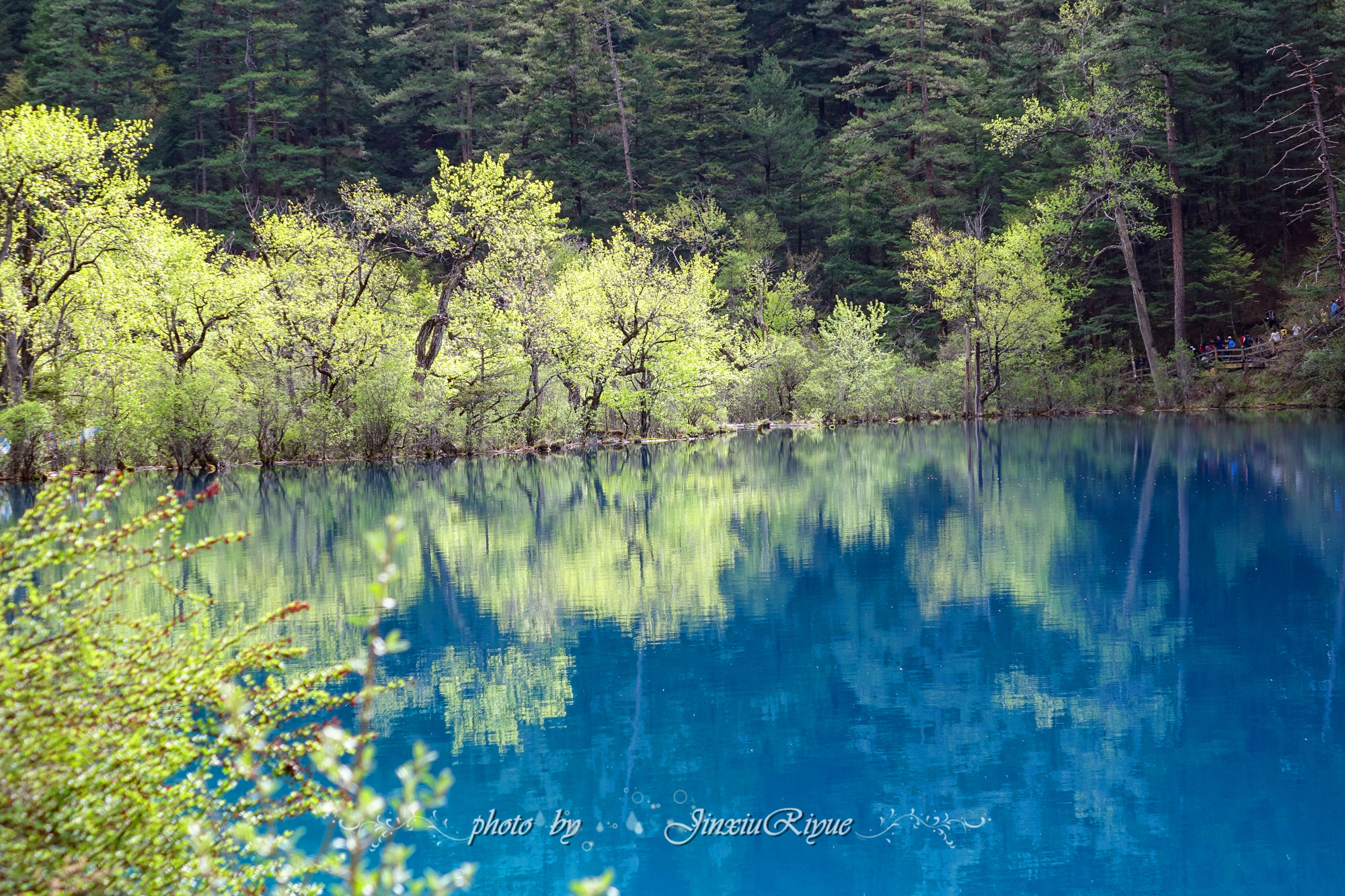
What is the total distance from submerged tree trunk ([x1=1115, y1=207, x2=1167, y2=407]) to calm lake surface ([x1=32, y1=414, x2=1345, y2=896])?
27.3 m

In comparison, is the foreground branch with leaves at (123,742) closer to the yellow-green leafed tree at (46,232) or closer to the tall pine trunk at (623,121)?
the yellow-green leafed tree at (46,232)

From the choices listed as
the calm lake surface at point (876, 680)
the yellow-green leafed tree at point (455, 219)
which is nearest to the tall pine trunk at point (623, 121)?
the yellow-green leafed tree at point (455, 219)

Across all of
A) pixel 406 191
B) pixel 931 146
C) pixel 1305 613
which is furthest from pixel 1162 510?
pixel 406 191

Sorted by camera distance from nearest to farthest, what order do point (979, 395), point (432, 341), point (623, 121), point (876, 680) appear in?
point (876, 680) < point (432, 341) < point (979, 395) < point (623, 121)

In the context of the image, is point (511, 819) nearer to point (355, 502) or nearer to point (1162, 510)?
point (1162, 510)

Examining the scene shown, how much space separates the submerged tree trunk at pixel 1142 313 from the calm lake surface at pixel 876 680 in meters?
27.3

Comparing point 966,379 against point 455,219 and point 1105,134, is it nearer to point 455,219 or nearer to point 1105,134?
point 1105,134

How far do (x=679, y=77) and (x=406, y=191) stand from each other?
17317mm

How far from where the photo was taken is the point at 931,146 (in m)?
58.6

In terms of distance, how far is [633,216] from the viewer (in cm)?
5559


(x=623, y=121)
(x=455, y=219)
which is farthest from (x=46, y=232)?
(x=623, y=121)

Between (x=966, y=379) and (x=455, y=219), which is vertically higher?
(x=455, y=219)

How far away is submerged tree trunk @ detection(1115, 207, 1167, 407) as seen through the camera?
46.1 meters

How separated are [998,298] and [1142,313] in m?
5.73
